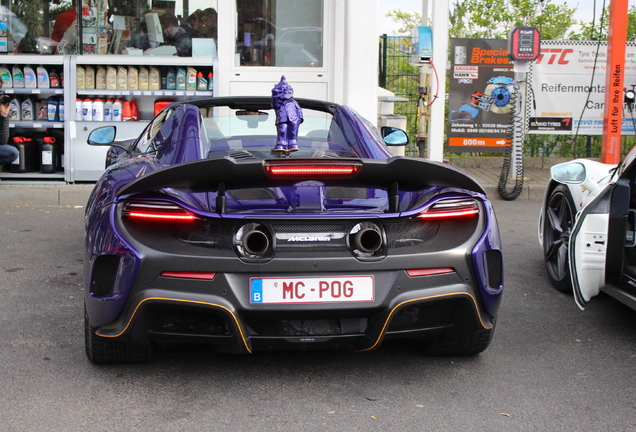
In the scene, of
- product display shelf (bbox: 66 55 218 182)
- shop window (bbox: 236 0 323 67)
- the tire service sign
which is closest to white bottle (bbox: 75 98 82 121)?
product display shelf (bbox: 66 55 218 182)

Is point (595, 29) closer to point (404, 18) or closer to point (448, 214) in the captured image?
point (404, 18)

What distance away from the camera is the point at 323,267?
3.39 metres

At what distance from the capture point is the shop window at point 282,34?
11.3 metres

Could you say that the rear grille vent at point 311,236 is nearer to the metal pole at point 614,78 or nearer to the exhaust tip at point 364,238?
the exhaust tip at point 364,238

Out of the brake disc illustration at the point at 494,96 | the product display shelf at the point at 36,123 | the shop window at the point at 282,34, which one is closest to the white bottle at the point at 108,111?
the product display shelf at the point at 36,123

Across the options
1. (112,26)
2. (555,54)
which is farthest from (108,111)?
(555,54)

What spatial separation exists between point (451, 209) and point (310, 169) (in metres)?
0.67

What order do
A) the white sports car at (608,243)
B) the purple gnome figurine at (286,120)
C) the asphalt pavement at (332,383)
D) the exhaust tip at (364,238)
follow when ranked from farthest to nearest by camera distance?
1. the white sports car at (608,243)
2. the purple gnome figurine at (286,120)
3. the exhaust tip at (364,238)
4. the asphalt pavement at (332,383)

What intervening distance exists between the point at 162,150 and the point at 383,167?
1380 mm

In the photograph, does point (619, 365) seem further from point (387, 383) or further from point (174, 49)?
point (174, 49)

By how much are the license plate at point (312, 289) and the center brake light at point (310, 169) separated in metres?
0.43

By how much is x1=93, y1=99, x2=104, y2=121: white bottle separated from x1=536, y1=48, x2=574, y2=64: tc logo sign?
608 centimetres

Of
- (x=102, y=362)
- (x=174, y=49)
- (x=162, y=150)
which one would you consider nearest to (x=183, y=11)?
(x=174, y=49)

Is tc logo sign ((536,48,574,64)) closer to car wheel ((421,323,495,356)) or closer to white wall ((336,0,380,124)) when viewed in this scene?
white wall ((336,0,380,124))
